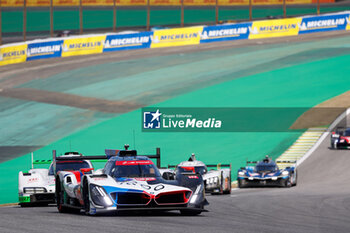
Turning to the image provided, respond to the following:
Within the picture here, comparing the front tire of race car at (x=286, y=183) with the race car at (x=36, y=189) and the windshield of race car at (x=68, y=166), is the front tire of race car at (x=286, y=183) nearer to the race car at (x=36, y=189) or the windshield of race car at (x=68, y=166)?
the windshield of race car at (x=68, y=166)

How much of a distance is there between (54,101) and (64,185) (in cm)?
2904

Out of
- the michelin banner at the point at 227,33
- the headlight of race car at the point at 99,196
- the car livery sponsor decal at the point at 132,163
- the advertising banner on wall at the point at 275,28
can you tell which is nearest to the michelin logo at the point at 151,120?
the michelin banner at the point at 227,33

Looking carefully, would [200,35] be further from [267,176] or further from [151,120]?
[267,176]

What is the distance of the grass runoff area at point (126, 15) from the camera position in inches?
2510

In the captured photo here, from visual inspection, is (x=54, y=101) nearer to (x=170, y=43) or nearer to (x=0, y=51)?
(x=0, y=51)

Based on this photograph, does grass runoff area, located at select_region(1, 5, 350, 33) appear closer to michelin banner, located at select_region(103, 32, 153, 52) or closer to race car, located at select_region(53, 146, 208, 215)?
michelin banner, located at select_region(103, 32, 153, 52)

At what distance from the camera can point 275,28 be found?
2232 inches

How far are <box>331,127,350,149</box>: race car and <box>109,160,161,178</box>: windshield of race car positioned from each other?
19885 millimetres

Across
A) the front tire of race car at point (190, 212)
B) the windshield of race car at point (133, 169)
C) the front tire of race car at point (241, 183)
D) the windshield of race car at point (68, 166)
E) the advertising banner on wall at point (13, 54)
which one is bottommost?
the front tire of race car at point (241, 183)

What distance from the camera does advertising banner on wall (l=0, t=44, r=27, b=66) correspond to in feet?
171

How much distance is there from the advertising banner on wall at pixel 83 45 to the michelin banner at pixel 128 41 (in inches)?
28.1

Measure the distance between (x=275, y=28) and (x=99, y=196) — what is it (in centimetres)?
4631

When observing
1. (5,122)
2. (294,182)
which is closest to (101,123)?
(5,122)

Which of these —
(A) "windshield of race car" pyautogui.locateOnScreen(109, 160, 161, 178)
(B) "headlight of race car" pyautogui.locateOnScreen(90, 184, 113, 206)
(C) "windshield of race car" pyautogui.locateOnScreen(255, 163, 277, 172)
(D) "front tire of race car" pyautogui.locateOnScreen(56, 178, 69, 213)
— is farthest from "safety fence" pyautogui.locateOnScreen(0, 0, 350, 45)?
(B) "headlight of race car" pyautogui.locateOnScreen(90, 184, 113, 206)
